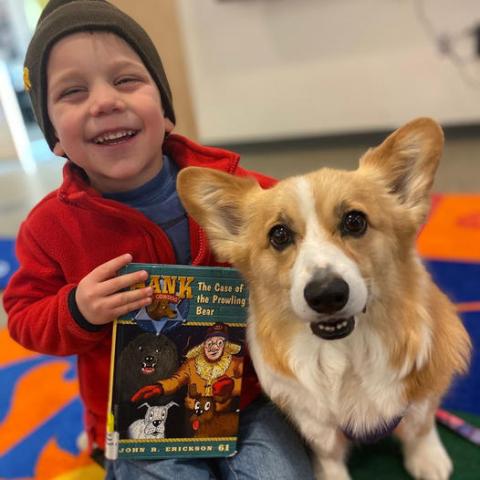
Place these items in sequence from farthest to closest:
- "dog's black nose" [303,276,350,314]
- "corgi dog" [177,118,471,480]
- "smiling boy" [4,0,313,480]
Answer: "smiling boy" [4,0,313,480] → "corgi dog" [177,118,471,480] → "dog's black nose" [303,276,350,314]

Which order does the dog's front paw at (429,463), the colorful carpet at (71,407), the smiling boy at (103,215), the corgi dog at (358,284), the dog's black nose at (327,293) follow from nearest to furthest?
the dog's black nose at (327,293) < the corgi dog at (358,284) < the smiling boy at (103,215) < the dog's front paw at (429,463) < the colorful carpet at (71,407)

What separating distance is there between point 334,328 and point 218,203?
0.36m

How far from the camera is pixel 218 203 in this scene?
3.61ft

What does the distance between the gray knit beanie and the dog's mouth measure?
2.21 ft

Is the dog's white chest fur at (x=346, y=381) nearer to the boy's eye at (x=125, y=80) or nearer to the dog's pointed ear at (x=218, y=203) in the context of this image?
the dog's pointed ear at (x=218, y=203)

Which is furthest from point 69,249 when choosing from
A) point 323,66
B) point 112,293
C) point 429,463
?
point 323,66

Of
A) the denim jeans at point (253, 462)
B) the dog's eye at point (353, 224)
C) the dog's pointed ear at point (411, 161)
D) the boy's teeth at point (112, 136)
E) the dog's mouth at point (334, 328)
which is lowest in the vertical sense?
the denim jeans at point (253, 462)

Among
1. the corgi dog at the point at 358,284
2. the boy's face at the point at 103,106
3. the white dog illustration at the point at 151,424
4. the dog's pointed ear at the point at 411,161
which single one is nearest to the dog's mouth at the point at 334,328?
the corgi dog at the point at 358,284

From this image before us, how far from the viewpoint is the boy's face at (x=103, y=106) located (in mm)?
1066

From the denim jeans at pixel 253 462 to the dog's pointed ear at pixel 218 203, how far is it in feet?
1.38

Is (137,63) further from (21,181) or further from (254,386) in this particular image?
(21,181)

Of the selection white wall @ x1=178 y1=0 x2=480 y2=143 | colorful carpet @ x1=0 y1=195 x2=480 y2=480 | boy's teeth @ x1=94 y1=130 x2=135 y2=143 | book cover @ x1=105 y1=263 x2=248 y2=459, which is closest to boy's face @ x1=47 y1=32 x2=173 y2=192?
boy's teeth @ x1=94 y1=130 x2=135 y2=143

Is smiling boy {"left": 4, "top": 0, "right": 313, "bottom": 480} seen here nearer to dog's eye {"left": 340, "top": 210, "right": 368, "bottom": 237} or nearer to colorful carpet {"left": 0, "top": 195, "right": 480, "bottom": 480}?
colorful carpet {"left": 0, "top": 195, "right": 480, "bottom": 480}

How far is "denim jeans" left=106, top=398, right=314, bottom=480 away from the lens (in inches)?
44.7
